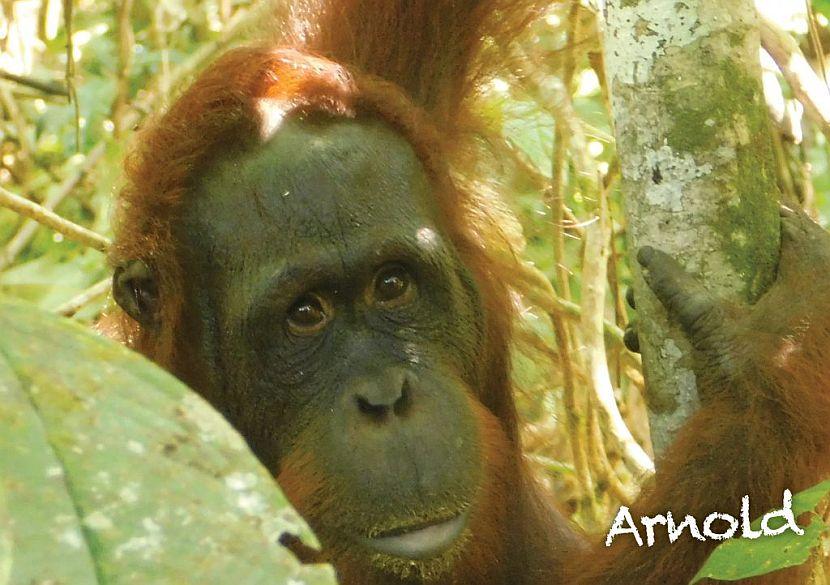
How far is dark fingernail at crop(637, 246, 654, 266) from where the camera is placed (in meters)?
2.35

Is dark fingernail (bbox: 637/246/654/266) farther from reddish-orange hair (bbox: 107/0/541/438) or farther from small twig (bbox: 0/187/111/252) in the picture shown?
small twig (bbox: 0/187/111/252)

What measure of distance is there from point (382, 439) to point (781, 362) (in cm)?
91

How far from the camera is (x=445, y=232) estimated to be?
311 centimetres

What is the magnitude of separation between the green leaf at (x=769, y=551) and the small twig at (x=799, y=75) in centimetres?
142

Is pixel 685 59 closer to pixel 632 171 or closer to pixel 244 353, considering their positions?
pixel 632 171

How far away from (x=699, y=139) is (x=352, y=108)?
3.54 feet

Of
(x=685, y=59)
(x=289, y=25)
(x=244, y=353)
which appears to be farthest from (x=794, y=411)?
(x=289, y=25)

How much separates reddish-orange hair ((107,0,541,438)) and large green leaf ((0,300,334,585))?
184cm

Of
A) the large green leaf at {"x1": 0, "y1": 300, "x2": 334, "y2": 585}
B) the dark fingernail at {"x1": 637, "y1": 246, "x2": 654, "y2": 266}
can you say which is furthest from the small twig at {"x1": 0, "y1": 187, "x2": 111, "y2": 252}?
the large green leaf at {"x1": 0, "y1": 300, "x2": 334, "y2": 585}

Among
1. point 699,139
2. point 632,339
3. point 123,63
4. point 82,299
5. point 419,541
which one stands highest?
point 123,63

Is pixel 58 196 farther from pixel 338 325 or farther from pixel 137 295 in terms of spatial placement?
pixel 338 325

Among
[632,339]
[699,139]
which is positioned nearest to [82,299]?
[632,339]

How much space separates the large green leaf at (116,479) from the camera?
38.2 inches

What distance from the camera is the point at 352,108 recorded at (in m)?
3.03
